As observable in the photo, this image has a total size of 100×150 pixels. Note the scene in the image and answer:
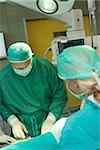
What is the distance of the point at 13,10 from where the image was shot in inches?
158

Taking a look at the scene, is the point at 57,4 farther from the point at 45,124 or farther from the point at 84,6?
the point at 84,6

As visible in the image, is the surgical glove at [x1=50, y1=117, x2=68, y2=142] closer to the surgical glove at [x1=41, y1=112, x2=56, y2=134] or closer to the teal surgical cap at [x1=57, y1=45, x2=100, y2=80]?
the teal surgical cap at [x1=57, y1=45, x2=100, y2=80]

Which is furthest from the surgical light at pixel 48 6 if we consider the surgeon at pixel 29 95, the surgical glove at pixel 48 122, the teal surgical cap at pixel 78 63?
the teal surgical cap at pixel 78 63

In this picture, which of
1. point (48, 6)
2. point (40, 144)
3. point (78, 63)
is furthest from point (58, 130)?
point (48, 6)

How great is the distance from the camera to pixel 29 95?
6.07 ft

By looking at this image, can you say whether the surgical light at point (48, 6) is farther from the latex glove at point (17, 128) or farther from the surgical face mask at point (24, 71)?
the latex glove at point (17, 128)

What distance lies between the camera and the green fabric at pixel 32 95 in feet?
6.02

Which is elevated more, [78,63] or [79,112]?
[78,63]

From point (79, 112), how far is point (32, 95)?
869mm

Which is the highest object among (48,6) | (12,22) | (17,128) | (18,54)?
(48,6)

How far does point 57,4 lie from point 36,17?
91.0 inches

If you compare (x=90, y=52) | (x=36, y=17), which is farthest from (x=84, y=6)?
(x=90, y=52)

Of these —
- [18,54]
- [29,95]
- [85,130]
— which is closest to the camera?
[85,130]

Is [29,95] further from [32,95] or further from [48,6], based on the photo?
[48,6]
